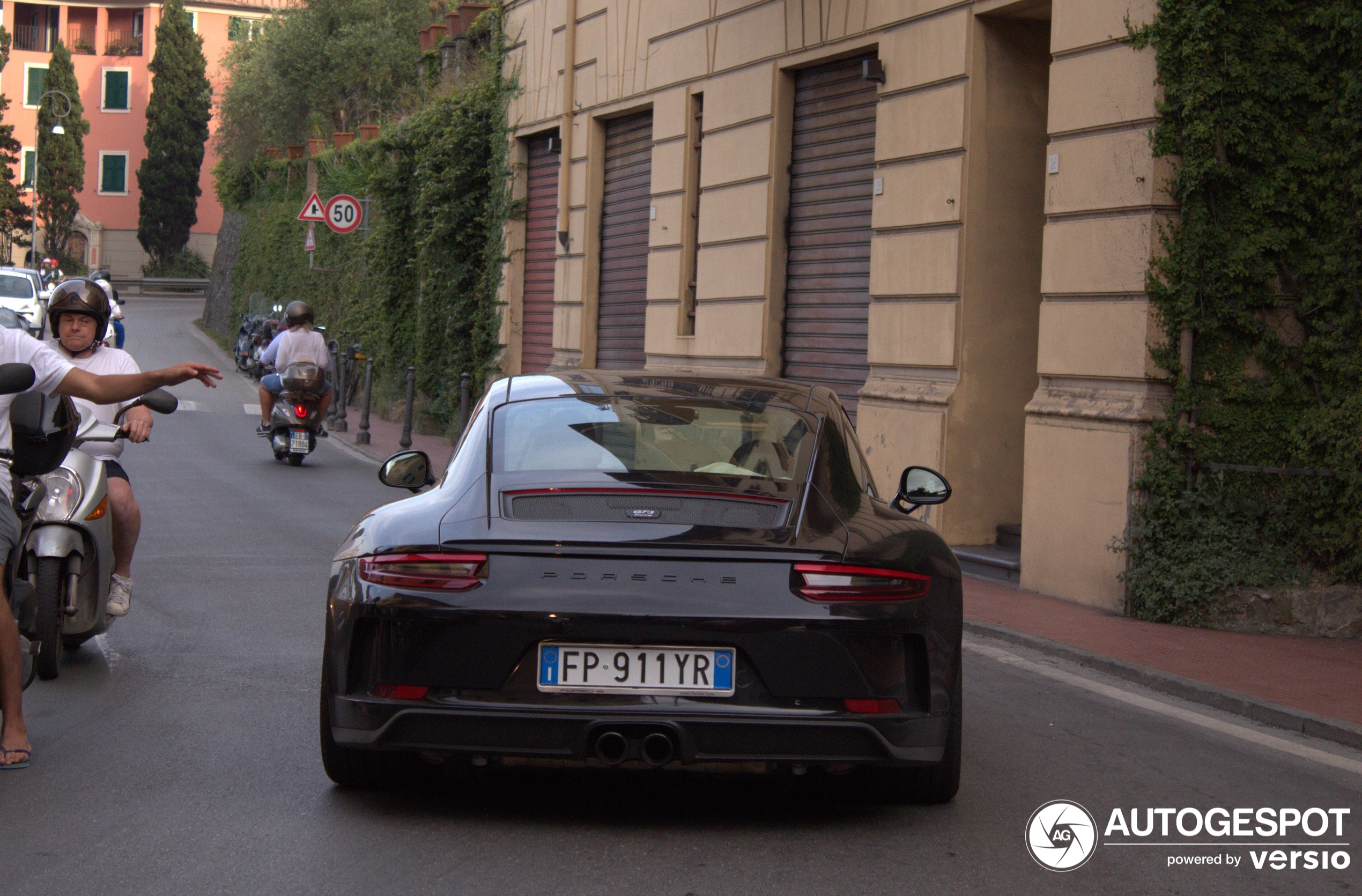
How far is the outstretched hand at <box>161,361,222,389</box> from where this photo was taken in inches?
198

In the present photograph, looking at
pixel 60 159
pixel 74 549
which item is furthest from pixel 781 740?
pixel 60 159

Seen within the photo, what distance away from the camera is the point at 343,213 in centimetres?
2630

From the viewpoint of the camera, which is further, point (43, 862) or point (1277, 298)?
point (1277, 298)

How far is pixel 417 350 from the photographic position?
25.0 metres

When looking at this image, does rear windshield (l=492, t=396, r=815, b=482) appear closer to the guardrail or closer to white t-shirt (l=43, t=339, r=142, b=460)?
white t-shirt (l=43, t=339, r=142, b=460)

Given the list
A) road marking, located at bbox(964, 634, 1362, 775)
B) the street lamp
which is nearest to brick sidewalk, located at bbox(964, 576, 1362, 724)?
road marking, located at bbox(964, 634, 1362, 775)

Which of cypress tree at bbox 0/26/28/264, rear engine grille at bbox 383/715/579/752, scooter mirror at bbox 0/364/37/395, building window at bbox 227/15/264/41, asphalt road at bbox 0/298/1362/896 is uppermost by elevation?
building window at bbox 227/15/264/41

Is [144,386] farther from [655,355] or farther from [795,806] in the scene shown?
[655,355]

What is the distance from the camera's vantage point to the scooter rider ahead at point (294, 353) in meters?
17.8

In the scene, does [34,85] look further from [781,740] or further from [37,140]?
[781,740]

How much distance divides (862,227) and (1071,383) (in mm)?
3656

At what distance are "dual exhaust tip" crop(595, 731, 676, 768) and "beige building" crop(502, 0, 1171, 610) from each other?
5.95m

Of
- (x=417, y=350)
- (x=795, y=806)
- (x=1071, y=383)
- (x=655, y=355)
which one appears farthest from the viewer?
(x=417, y=350)

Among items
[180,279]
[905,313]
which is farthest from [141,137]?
[905,313]
